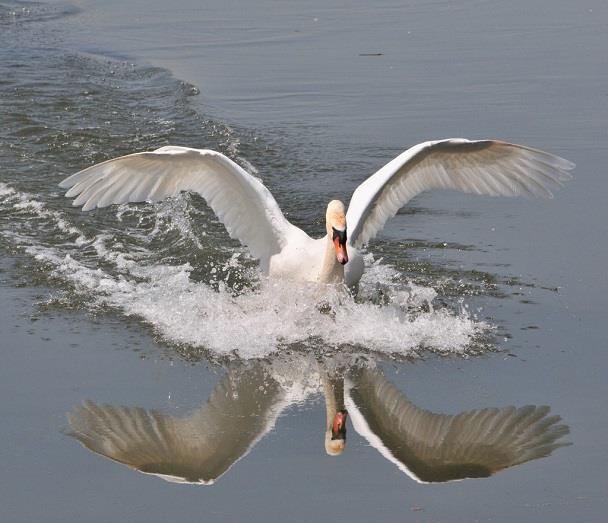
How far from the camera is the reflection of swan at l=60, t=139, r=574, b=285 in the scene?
961 centimetres

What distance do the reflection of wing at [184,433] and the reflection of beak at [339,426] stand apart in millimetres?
356

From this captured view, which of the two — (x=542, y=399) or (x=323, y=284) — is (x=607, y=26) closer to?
(x=323, y=284)

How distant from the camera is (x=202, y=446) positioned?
7.22 metres

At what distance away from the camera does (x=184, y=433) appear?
739 cm

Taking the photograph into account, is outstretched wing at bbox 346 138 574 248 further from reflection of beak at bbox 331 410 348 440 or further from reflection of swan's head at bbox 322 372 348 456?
reflection of beak at bbox 331 410 348 440

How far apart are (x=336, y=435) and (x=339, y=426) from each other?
0.16 metres

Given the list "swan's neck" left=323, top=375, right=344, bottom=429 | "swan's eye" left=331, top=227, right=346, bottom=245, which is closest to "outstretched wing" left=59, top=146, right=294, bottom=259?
"swan's eye" left=331, top=227, right=346, bottom=245

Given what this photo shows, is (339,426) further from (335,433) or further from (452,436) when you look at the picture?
(452,436)

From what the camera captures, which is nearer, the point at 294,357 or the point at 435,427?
the point at 435,427

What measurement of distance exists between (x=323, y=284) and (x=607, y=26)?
8.85 meters

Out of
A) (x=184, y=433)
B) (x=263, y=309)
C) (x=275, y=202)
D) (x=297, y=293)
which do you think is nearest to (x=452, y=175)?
(x=275, y=202)

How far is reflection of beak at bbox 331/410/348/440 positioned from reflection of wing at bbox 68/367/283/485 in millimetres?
356

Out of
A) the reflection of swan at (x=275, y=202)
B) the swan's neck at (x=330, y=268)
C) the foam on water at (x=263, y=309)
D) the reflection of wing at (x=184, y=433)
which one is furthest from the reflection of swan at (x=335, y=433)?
the reflection of swan at (x=275, y=202)

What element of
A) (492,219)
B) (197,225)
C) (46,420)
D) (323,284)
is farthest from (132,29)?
(46,420)
